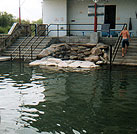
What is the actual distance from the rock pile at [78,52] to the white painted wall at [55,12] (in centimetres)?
351

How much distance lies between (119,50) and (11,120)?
10.9 m

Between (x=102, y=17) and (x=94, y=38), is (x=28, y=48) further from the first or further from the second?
(x=102, y=17)

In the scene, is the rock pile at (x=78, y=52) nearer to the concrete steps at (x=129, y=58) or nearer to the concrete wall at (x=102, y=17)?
the concrete steps at (x=129, y=58)

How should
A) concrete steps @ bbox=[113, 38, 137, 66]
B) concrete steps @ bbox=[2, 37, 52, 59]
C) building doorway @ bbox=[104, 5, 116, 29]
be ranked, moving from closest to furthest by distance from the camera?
concrete steps @ bbox=[113, 38, 137, 66] → concrete steps @ bbox=[2, 37, 52, 59] → building doorway @ bbox=[104, 5, 116, 29]

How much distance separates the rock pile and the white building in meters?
3.10

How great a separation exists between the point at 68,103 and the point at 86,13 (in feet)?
48.1

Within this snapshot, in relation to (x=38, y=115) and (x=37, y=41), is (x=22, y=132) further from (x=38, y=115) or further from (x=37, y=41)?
(x=37, y=41)

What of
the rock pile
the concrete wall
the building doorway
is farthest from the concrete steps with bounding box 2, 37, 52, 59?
the building doorway

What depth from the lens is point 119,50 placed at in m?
15.2

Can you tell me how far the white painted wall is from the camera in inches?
798

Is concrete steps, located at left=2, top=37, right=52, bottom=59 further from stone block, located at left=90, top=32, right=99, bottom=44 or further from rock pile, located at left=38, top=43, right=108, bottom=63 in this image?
stone block, located at left=90, top=32, right=99, bottom=44

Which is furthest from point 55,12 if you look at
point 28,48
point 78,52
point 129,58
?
point 129,58

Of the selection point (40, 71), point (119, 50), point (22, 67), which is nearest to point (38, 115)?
point (40, 71)

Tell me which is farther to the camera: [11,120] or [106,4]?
[106,4]
